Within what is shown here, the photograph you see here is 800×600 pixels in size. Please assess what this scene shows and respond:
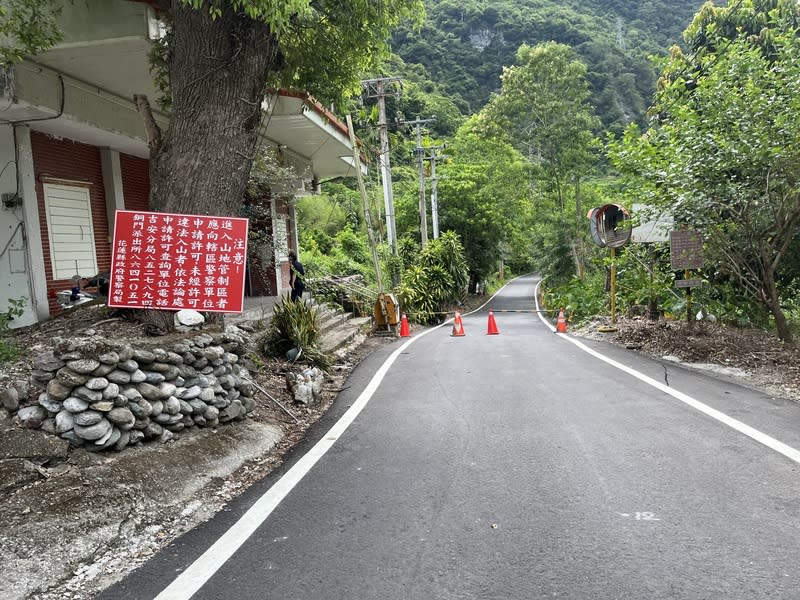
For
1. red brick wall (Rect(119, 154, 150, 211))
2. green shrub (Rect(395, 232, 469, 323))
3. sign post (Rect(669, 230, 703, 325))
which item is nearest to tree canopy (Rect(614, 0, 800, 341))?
sign post (Rect(669, 230, 703, 325))

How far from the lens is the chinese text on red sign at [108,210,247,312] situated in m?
5.76

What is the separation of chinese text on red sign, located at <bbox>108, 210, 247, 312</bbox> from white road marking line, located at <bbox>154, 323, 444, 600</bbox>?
1593 millimetres

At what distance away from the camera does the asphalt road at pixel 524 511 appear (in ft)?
9.95

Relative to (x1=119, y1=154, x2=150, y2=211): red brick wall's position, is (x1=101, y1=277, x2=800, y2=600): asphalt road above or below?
below

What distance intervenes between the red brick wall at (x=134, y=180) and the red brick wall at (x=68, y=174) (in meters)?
0.72

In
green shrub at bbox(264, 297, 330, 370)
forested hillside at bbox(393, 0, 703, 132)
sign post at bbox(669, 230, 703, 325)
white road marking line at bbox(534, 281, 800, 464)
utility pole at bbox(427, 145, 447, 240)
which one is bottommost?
white road marking line at bbox(534, 281, 800, 464)

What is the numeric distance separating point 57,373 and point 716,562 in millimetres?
4334

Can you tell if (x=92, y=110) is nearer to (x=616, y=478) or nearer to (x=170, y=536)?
(x=170, y=536)

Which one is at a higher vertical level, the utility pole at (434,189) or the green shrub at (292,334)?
the utility pole at (434,189)

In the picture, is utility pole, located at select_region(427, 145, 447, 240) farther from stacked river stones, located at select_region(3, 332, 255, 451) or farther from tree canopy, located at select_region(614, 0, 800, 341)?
stacked river stones, located at select_region(3, 332, 255, 451)

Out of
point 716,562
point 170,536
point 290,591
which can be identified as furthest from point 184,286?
point 716,562

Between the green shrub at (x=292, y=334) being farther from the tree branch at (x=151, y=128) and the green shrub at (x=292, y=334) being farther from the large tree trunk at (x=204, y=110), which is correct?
the tree branch at (x=151, y=128)

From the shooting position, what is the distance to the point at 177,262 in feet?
19.2

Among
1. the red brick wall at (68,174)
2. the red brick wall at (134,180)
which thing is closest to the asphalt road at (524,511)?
the red brick wall at (68,174)
